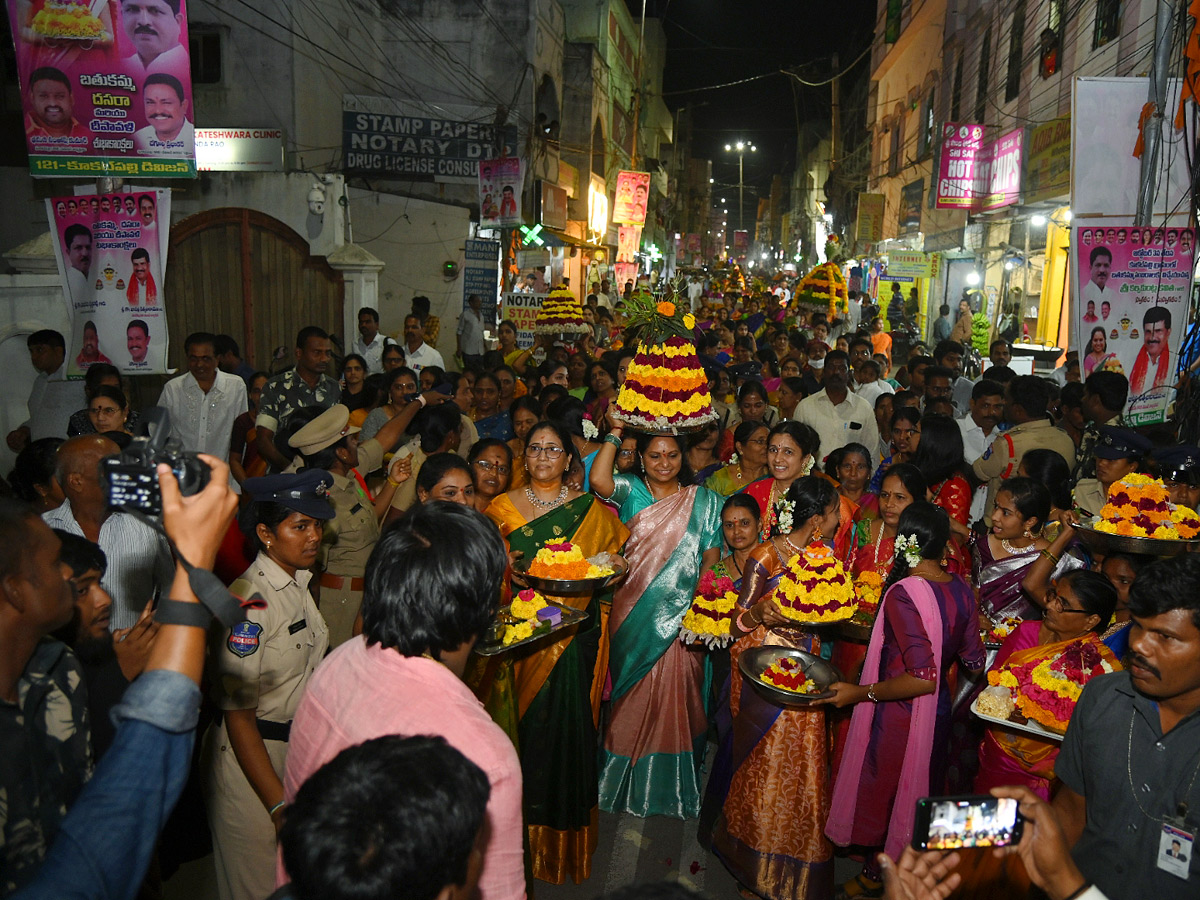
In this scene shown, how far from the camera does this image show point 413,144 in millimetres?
17938

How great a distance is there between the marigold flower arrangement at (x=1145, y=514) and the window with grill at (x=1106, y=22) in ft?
42.3

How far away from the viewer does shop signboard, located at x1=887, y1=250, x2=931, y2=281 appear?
25.6 meters

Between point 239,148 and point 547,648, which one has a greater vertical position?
point 239,148

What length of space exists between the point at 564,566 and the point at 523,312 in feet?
32.0

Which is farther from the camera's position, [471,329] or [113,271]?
[471,329]

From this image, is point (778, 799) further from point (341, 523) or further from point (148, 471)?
point (148, 471)

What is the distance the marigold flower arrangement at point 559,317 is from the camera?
1300cm

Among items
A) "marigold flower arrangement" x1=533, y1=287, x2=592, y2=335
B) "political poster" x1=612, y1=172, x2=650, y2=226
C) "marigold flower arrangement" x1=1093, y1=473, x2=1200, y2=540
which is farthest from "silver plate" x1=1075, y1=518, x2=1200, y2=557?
"political poster" x1=612, y1=172, x2=650, y2=226

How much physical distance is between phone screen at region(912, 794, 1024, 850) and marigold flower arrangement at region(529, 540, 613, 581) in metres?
2.50

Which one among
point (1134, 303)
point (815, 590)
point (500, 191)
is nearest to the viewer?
point (815, 590)

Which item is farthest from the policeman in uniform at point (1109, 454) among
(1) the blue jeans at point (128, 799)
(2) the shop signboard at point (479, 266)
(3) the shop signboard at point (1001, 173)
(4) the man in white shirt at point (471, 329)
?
(3) the shop signboard at point (1001, 173)

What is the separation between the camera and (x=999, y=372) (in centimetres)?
907

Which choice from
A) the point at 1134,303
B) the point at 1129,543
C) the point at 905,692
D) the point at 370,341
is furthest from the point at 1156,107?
the point at 370,341

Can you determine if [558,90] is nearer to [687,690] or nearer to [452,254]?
[452,254]
